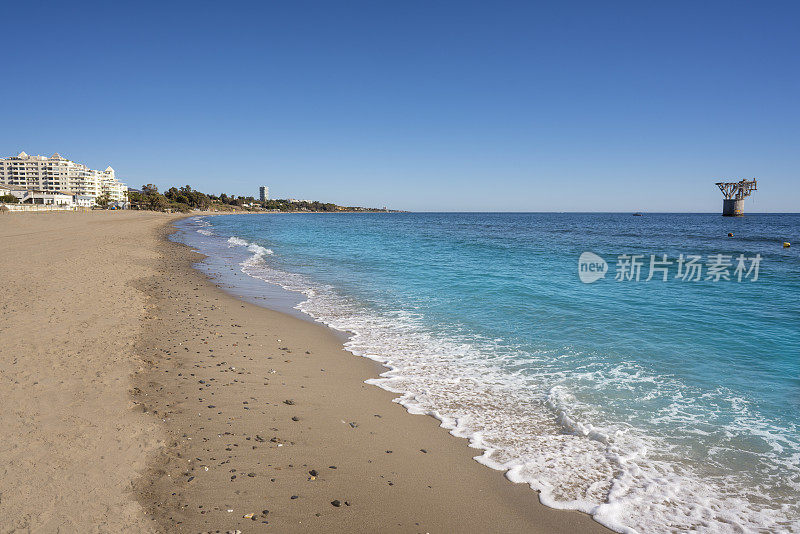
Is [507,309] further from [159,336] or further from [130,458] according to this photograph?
[130,458]

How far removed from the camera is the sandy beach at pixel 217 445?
11.8 feet

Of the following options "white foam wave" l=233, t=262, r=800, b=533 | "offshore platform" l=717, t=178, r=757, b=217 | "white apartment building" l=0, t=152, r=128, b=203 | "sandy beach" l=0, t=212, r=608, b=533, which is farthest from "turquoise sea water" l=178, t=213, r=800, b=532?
"white apartment building" l=0, t=152, r=128, b=203

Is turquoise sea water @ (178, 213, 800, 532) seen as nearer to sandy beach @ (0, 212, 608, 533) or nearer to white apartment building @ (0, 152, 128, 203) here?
sandy beach @ (0, 212, 608, 533)

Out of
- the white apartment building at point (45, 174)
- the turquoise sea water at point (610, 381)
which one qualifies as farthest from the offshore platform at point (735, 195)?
the white apartment building at point (45, 174)

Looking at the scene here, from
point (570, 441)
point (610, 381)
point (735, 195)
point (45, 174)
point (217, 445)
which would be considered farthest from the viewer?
point (45, 174)

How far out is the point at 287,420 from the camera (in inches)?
210

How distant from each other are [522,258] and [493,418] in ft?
71.5

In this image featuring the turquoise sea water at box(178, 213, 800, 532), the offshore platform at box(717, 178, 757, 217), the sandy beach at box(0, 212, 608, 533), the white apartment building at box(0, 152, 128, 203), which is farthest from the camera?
the white apartment building at box(0, 152, 128, 203)

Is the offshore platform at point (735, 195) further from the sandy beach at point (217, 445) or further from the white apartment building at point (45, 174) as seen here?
the white apartment building at point (45, 174)

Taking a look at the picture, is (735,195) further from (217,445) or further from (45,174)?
(45,174)

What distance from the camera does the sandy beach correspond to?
3600mm

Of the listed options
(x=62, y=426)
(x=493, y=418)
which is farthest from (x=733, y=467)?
(x=62, y=426)

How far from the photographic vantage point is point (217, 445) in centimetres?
459

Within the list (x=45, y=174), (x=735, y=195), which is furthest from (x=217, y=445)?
(x=45, y=174)
